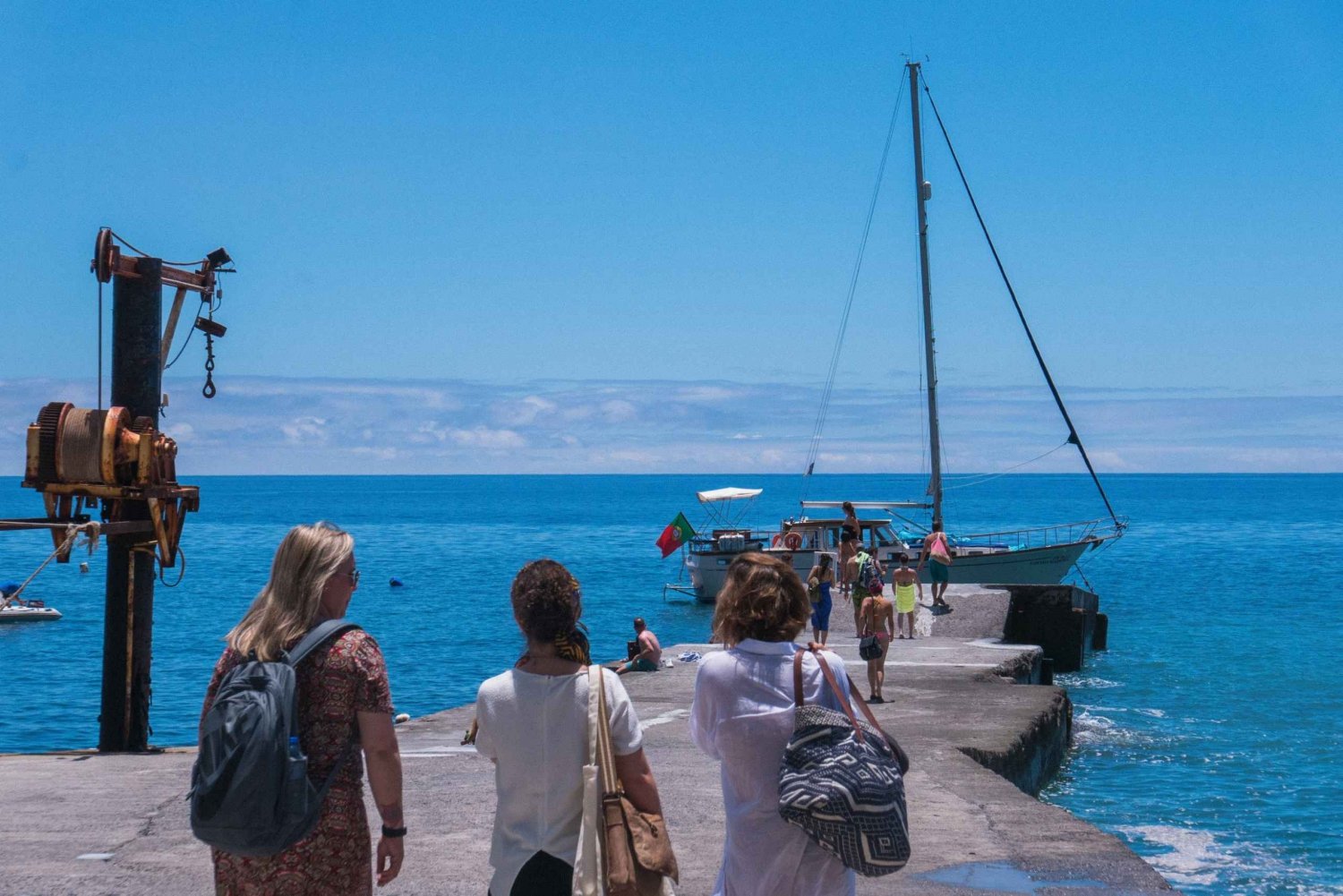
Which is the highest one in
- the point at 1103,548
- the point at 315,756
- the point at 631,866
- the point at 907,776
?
the point at 315,756

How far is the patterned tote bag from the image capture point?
3758 millimetres

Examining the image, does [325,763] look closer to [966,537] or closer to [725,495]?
[966,537]

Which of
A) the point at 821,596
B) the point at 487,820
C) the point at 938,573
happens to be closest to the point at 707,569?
the point at 938,573

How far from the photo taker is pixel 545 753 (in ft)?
13.0

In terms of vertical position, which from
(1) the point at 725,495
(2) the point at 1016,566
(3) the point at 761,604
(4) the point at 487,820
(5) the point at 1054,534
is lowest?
(5) the point at 1054,534

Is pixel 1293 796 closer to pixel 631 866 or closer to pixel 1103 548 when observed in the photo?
pixel 631 866

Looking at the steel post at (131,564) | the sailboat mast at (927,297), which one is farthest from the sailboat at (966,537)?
the steel post at (131,564)

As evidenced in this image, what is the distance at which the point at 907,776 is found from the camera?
9.80 m

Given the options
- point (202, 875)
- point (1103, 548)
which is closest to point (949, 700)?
point (202, 875)

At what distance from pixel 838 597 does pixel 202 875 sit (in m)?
20.5

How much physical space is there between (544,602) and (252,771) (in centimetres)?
94

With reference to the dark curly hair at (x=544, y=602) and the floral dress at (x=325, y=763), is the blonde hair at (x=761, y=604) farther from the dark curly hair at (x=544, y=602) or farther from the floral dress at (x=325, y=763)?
the floral dress at (x=325, y=763)

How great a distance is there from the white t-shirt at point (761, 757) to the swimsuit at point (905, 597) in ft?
55.5

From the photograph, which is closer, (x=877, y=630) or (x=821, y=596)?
(x=877, y=630)
